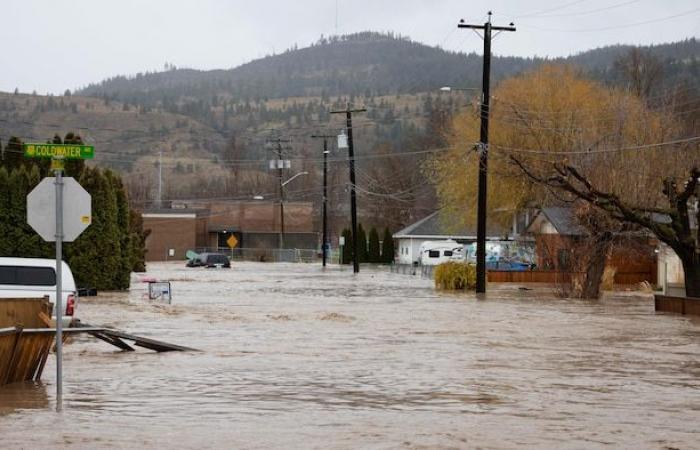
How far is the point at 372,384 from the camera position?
18016mm

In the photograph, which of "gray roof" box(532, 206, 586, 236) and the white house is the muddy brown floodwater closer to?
"gray roof" box(532, 206, 586, 236)

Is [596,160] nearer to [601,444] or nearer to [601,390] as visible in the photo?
[601,390]

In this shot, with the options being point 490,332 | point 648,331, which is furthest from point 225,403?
point 648,331

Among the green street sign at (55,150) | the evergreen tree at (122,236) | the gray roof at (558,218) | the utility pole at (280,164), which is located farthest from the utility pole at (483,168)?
the utility pole at (280,164)

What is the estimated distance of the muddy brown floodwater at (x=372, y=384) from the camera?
42.5ft

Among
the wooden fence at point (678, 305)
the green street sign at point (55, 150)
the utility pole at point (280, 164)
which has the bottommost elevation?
the wooden fence at point (678, 305)

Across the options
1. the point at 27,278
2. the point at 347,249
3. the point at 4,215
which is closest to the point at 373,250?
the point at 347,249

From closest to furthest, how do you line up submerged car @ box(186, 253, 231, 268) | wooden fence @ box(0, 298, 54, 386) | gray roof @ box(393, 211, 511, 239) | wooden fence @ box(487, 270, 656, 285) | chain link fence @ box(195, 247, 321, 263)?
wooden fence @ box(0, 298, 54, 386) < wooden fence @ box(487, 270, 656, 285) < submerged car @ box(186, 253, 231, 268) < gray roof @ box(393, 211, 511, 239) < chain link fence @ box(195, 247, 321, 263)

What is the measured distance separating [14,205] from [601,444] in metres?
31.7

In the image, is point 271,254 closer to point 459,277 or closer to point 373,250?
point 373,250

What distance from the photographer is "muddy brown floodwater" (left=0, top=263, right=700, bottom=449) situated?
13.0 metres

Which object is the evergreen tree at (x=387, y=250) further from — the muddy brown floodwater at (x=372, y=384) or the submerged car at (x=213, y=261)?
the muddy brown floodwater at (x=372, y=384)

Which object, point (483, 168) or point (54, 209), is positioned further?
point (483, 168)

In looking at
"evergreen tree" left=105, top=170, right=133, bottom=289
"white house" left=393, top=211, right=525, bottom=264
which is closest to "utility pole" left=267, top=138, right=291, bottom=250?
"white house" left=393, top=211, right=525, bottom=264
